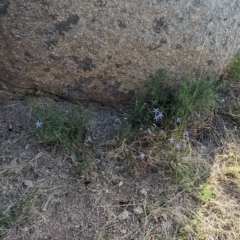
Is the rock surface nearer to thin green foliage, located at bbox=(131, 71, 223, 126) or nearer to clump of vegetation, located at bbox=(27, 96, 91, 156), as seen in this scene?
thin green foliage, located at bbox=(131, 71, 223, 126)

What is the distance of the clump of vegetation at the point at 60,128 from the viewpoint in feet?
9.00

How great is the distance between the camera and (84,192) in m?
2.62

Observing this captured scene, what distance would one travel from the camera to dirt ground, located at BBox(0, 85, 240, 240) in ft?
8.05

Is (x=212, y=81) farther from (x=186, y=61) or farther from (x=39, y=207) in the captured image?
(x=39, y=207)

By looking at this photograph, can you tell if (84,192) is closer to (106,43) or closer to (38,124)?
(38,124)

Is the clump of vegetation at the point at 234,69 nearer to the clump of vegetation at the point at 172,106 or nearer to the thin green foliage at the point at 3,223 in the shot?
the clump of vegetation at the point at 172,106

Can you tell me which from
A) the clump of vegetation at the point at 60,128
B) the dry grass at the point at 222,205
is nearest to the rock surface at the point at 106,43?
the clump of vegetation at the point at 60,128

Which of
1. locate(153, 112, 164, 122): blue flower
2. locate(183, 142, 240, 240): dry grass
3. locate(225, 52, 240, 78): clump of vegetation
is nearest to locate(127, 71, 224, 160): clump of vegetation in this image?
locate(153, 112, 164, 122): blue flower

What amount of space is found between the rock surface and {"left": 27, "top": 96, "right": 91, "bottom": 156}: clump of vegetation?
0.21m

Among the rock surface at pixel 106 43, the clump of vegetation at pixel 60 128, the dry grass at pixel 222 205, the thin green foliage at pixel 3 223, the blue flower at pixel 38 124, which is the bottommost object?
the thin green foliage at pixel 3 223

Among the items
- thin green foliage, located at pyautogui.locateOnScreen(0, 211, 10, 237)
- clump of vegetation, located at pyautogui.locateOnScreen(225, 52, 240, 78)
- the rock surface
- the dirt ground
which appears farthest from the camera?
clump of vegetation, located at pyautogui.locateOnScreen(225, 52, 240, 78)

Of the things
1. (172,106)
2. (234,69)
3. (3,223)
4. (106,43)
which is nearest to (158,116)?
(172,106)

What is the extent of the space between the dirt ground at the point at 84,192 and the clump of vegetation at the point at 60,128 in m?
0.06

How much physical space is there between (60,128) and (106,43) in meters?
0.61
